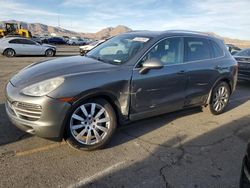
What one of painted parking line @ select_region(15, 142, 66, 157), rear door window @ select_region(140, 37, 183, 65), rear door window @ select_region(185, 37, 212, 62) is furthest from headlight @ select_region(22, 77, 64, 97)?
rear door window @ select_region(185, 37, 212, 62)

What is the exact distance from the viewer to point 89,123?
383cm

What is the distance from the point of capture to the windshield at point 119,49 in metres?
4.35

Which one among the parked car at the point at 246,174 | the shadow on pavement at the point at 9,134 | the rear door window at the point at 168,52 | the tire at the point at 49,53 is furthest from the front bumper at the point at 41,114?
the tire at the point at 49,53

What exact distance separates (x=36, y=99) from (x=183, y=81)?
268 centimetres

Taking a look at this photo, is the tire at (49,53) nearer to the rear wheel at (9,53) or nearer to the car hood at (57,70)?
the rear wheel at (9,53)

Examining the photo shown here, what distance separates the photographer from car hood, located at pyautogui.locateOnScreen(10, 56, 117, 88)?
369 cm

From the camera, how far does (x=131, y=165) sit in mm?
3572

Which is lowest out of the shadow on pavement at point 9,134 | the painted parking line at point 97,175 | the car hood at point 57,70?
the painted parking line at point 97,175

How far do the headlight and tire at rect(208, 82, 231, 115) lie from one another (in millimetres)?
3598

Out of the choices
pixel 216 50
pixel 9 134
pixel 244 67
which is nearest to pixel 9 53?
pixel 244 67

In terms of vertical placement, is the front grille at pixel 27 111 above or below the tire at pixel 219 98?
above

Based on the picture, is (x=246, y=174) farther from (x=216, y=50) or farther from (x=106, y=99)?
(x=216, y=50)

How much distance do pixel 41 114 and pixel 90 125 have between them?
2.44 ft

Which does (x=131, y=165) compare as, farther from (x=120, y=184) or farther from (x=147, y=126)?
(x=147, y=126)
